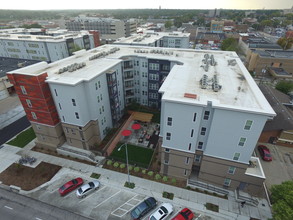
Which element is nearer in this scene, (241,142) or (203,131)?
(241,142)

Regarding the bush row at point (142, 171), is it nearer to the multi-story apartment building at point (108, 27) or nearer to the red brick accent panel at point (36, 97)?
the red brick accent panel at point (36, 97)

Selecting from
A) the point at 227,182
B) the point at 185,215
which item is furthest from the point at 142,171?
the point at 227,182

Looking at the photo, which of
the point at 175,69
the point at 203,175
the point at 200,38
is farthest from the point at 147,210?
the point at 200,38

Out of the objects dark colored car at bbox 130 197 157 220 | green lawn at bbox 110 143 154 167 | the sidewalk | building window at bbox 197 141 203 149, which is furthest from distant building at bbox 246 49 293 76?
dark colored car at bbox 130 197 157 220

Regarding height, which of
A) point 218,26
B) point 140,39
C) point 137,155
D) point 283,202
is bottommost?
point 137,155

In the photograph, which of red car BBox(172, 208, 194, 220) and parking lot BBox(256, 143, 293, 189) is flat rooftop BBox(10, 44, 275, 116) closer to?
red car BBox(172, 208, 194, 220)

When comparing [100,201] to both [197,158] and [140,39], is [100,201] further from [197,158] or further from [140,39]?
[140,39]

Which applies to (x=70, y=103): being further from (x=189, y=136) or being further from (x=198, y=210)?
(x=198, y=210)
